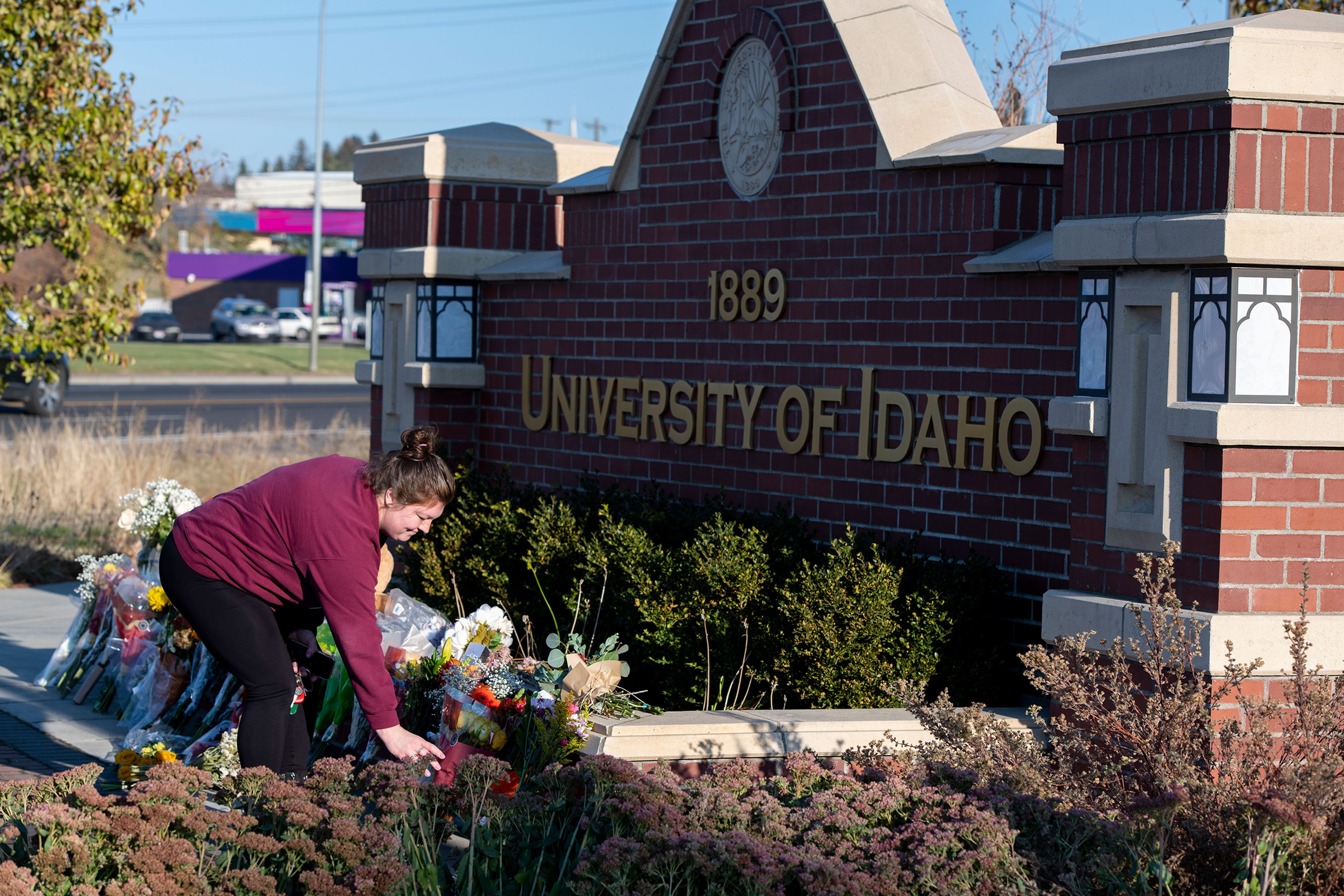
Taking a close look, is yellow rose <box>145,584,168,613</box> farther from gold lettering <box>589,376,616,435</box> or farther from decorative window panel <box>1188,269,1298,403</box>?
decorative window panel <box>1188,269,1298,403</box>

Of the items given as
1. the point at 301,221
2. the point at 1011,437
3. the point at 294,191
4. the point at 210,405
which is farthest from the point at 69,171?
the point at 294,191

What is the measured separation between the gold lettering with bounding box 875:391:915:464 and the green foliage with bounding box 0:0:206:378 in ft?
19.2

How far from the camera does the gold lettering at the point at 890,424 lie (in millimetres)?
5680

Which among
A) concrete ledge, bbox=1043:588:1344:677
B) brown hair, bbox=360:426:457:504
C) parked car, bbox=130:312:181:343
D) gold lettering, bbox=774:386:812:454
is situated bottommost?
concrete ledge, bbox=1043:588:1344:677

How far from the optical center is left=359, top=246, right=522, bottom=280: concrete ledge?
8.20 meters

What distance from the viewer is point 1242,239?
4.15m

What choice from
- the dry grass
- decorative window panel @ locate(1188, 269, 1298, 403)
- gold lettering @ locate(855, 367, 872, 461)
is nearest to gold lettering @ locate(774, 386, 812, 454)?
gold lettering @ locate(855, 367, 872, 461)

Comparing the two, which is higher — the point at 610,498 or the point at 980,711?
the point at 610,498

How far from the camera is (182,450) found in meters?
15.1

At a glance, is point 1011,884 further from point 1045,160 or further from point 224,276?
point 224,276

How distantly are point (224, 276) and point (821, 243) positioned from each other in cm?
6949

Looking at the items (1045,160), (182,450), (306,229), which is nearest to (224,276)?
(306,229)

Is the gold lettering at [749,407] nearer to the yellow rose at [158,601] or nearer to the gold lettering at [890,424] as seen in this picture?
the gold lettering at [890,424]

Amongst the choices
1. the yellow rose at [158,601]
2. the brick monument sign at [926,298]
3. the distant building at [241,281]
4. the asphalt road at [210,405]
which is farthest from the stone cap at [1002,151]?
the distant building at [241,281]
